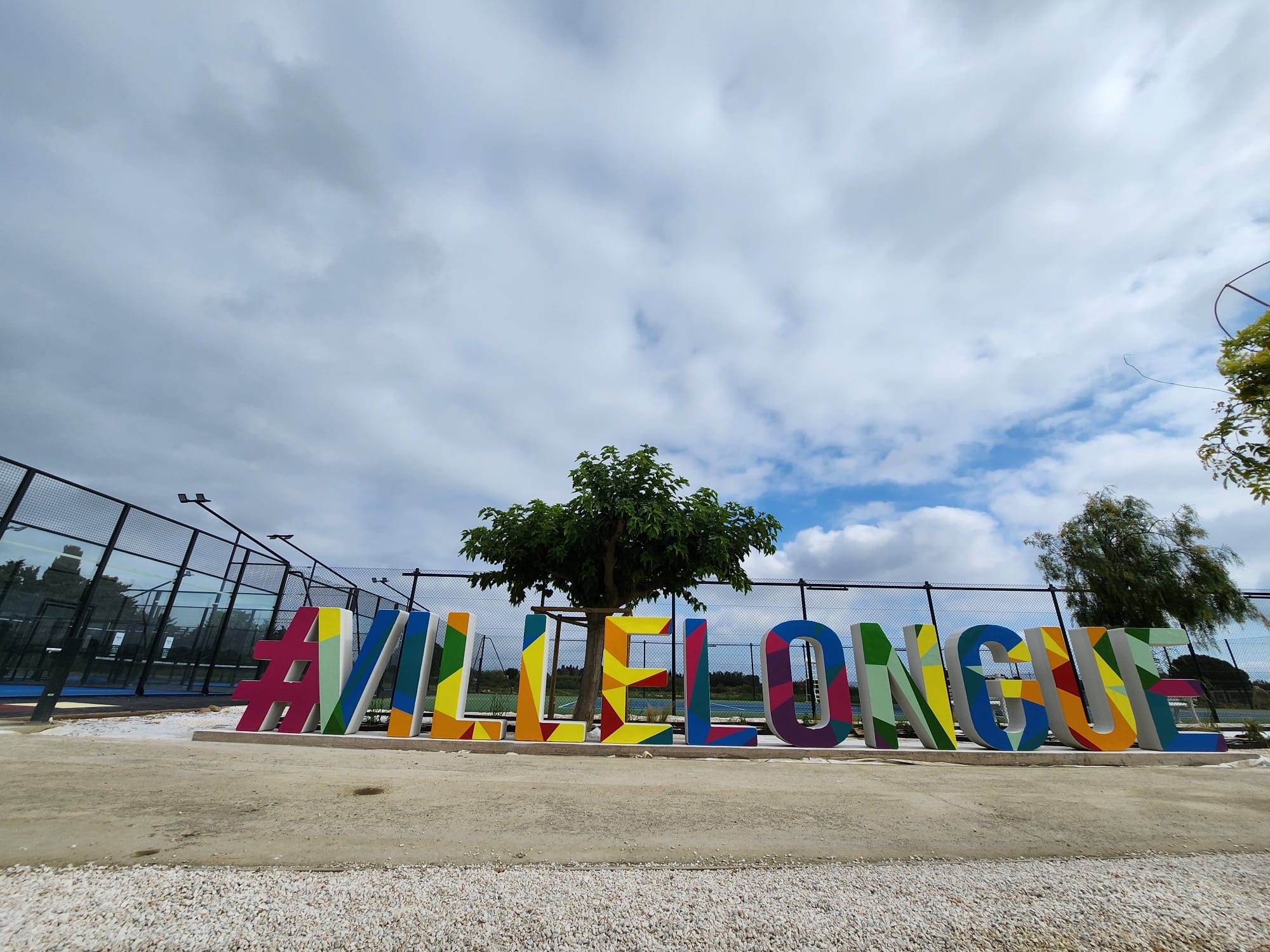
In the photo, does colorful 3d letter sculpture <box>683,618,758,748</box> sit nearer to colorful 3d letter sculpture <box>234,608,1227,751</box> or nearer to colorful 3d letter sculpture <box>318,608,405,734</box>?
colorful 3d letter sculpture <box>234,608,1227,751</box>

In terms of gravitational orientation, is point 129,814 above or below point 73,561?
below

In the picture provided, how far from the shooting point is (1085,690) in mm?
8016

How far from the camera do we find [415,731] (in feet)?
24.8

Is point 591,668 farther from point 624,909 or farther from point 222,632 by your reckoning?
point 222,632

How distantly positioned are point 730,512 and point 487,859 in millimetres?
7386

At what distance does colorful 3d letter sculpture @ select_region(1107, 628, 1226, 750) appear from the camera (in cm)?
757

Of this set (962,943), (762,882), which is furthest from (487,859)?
(962,943)

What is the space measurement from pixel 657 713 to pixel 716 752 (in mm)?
4334

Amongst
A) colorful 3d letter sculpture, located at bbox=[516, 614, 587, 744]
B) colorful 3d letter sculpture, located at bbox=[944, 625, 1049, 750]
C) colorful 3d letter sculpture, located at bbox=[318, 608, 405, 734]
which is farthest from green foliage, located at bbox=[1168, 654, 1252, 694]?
colorful 3d letter sculpture, located at bbox=[318, 608, 405, 734]

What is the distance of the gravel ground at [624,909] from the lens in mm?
2197

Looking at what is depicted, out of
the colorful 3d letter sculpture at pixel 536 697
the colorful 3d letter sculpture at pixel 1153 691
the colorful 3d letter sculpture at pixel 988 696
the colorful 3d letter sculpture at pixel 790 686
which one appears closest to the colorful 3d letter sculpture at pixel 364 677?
the colorful 3d letter sculpture at pixel 790 686

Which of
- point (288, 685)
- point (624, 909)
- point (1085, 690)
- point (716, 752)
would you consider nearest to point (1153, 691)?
point (1085, 690)

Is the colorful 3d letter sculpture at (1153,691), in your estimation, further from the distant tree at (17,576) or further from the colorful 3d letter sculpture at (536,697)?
the distant tree at (17,576)

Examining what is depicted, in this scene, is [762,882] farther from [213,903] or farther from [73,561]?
[73,561]
